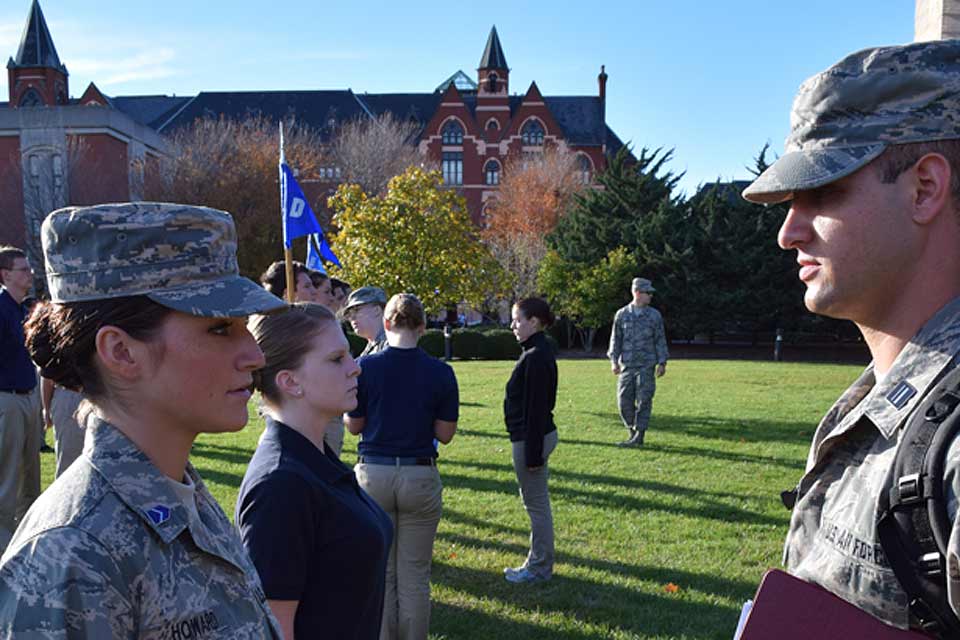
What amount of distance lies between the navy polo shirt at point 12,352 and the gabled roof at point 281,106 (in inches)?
2460

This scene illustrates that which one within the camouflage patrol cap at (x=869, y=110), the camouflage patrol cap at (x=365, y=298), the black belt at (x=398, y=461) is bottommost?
the black belt at (x=398, y=461)

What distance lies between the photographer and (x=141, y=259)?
1.71 meters

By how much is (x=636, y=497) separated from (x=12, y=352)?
6.40m

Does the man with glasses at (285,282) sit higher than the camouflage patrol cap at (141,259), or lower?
lower

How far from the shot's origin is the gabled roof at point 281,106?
67.4 meters

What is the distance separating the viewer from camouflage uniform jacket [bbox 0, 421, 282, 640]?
138 cm

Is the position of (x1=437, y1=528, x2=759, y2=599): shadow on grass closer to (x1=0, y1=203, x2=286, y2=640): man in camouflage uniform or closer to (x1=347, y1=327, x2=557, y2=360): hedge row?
(x1=0, y1=203, x2=286, y2=640): man in camouflage uniform

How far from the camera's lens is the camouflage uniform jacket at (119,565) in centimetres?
138

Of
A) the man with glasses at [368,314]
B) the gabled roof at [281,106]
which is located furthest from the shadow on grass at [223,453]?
the gabled roof at [281,106]

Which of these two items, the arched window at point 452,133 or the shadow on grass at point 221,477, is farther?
the arched window at point 452,133

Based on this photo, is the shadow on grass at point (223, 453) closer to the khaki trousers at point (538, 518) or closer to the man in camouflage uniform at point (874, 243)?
the khaki trousers at point (538, 518)

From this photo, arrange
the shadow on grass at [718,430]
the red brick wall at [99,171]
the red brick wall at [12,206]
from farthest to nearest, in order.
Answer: the red brick wall at [99,171] < the red brick wall at [12,206] < the shadow on grass at [718,430]

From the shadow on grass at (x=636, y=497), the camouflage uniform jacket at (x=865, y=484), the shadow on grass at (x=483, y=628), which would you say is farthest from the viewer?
the shadow on grass at (x=636, y=497)

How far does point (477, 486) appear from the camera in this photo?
8969mm
